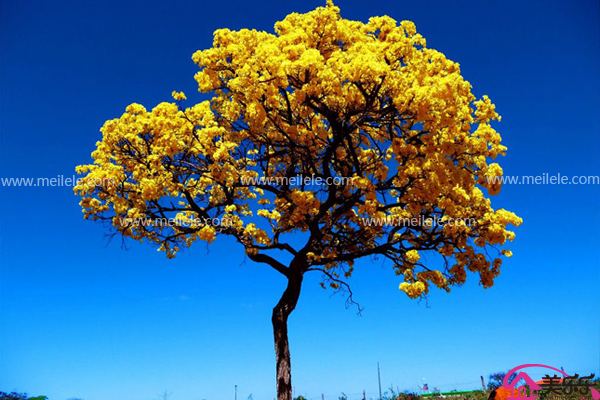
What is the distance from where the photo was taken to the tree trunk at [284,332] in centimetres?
1376

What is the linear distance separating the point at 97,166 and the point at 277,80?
6200 mm

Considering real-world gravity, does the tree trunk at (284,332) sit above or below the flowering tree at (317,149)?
below

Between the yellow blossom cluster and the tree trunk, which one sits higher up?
the yellow blossom cluster

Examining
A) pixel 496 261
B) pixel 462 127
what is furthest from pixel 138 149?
pixel 496 261

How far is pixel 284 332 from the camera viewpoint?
1433cm

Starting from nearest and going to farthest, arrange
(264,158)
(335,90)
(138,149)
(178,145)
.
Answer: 1. (335,90)
2. (178,145)
3. (138,149)
4. (264,158)

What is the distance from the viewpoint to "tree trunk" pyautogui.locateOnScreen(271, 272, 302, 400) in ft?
45.1

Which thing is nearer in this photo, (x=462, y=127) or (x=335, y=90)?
(x=335, y=90)

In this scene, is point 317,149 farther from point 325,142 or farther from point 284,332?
point 284,332

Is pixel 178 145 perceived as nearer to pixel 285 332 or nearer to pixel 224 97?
pixel 224 97

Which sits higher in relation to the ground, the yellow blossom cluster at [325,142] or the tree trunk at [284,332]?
the yellow blossom cluster at [325,142]

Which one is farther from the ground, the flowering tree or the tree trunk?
the flowering tree

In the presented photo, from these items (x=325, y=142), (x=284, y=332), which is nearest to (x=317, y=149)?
(x=325, y=142)

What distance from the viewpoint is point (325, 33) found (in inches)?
534
